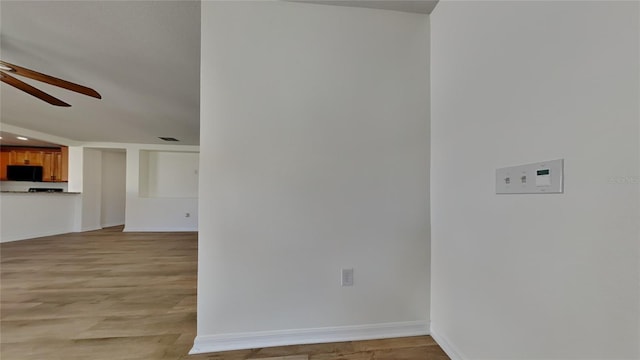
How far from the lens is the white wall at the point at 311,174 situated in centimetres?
158

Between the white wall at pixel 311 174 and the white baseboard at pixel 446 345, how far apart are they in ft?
0.28

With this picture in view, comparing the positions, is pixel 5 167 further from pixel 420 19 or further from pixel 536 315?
pixel 536 315

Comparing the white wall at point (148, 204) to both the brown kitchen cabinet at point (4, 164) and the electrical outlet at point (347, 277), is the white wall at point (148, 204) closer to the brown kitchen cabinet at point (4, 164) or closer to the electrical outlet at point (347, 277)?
the brown kitchen cabinet at point (4, 164)

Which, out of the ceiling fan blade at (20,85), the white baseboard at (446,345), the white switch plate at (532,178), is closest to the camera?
the white switch plate at (532,178)

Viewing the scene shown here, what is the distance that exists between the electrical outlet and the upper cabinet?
7481 millimetres

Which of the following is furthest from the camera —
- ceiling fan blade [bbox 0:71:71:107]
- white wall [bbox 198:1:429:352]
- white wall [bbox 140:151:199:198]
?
white wall [bbox 140:151:199:198]

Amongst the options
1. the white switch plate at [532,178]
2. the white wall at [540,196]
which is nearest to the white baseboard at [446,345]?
the white wall at [540,196]

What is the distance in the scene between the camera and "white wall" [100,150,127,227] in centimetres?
668

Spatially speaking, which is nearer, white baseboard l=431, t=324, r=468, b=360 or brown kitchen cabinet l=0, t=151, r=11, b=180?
white baseboard l=431, t=324, r=468, b=360

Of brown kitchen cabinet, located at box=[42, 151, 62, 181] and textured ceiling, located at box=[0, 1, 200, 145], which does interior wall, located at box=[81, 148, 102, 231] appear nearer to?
brown kitchen cabinet, located at box=[42, 151, 62, 181]

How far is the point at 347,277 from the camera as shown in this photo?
1.68m

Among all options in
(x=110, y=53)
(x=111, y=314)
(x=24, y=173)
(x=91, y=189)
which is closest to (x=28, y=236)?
(x=91, y=189)

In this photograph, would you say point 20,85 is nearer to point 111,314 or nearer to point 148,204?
point 111,314

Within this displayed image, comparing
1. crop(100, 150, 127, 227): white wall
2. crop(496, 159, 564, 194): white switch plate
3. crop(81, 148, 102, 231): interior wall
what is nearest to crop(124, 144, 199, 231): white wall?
crop(81, 148, 102, 231): interior wall
